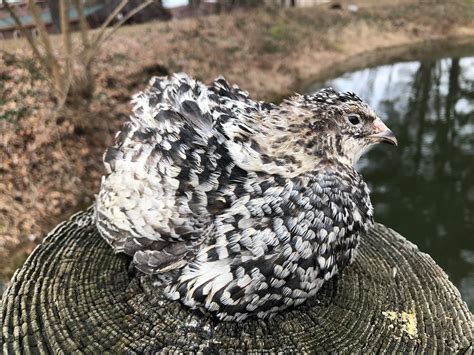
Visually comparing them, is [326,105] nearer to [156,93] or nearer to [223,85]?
[223,85]

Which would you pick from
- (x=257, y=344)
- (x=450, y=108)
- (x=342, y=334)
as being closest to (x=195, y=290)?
(x=257, y=344)

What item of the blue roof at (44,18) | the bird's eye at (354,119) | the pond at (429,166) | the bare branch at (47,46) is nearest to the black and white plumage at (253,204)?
the bird's eye at (354,119)

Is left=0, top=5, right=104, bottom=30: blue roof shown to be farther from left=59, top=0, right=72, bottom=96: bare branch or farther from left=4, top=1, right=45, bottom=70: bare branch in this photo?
left=4, top=1, right=45, bottom=70: bare branch

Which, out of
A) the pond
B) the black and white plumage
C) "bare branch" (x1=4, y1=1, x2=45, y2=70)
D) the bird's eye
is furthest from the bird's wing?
the pond

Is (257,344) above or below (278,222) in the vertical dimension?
below

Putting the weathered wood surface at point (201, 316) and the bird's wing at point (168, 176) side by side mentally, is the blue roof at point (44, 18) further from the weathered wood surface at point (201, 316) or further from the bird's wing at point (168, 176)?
the weathered wood surface at point (201, 316)
